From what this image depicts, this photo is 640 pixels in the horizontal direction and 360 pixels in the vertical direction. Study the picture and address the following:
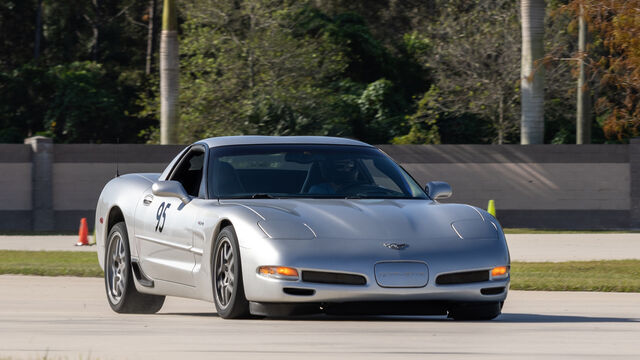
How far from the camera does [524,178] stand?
31375 millimetres

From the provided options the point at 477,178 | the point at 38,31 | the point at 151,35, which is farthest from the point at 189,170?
the point at 151,35

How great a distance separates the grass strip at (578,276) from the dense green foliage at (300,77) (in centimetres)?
1144

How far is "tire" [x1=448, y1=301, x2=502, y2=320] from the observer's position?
8.66 metres

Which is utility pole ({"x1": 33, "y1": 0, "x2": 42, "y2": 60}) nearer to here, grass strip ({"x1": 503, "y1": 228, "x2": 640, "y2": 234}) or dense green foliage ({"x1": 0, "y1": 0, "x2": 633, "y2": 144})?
dense green foliage ({"x1": 0, "y1": 0, "x2": 633, "y2": 144})

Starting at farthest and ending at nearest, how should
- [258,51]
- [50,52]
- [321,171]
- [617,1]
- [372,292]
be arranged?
[50,52], [258,51], [617,1], [321,171], [372,292]

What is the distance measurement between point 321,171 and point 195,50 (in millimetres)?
26511

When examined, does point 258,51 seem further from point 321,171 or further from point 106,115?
point 321,171

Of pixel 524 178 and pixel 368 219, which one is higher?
pixel 368 219

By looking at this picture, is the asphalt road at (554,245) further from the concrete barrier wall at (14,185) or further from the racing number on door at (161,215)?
the racing number on door at (161,215)

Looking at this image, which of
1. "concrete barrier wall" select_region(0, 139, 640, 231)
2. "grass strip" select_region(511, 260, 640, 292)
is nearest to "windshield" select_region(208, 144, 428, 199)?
"grass strip" select_region(511, 260, 640, 292)

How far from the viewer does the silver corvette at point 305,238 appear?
8172 millimetres

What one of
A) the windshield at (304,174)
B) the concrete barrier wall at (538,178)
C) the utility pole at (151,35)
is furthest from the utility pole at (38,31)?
the windshield at (304,174)

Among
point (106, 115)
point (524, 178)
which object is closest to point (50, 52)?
point (106, 115)

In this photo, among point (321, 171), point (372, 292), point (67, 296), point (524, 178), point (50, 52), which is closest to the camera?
point (372, 292)
